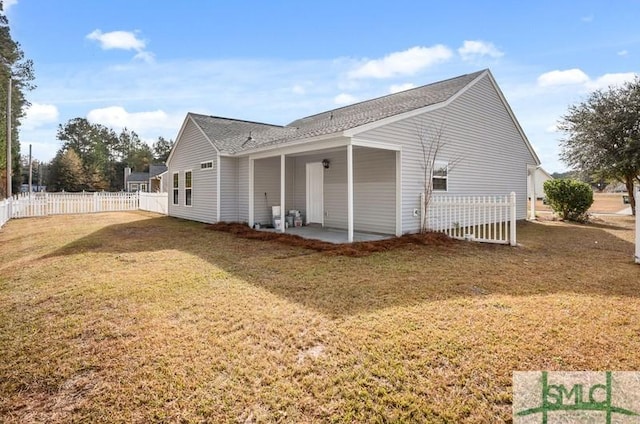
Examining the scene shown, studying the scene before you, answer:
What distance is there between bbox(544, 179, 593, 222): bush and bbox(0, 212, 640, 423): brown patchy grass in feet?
31.0

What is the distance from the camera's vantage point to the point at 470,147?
11.6 m

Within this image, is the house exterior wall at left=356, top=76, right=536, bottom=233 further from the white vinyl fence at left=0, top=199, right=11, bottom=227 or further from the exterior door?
the white vinyl fence at left=0, top=199, right=11, bottom=227

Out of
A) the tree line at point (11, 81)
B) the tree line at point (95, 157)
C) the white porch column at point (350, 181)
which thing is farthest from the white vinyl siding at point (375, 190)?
the tree line at point (95, 157)

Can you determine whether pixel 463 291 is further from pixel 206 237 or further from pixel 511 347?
pixel 206 237

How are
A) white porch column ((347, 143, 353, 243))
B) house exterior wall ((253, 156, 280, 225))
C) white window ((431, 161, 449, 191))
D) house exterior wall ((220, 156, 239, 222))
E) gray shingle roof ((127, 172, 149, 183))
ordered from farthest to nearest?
gray shingle roof ((127, 172, 149, 183)) → house exterior wall ((220, 156, 239, 222)) → house exterior wall ((253, 156, 280, 225)) → white window ((431, 161, 449, 191)) → white porch column ((347, 143, 353, 243))

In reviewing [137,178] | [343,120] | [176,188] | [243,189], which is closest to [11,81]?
[176,188]

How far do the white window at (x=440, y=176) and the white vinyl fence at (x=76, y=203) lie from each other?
1484cm

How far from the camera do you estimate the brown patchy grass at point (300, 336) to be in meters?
2.38

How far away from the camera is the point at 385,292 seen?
15.3 feet

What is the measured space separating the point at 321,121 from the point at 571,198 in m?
11.1

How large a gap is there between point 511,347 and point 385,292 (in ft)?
5.96

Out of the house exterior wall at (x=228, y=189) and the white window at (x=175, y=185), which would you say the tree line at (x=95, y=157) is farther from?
the house exterior wall at (x=228, y=189)

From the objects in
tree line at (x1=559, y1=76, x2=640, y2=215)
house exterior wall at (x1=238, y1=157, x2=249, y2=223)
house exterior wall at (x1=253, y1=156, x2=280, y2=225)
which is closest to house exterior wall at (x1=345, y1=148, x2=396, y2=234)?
house exterior wall at (x1=253, y1=156, x2=280, y2=225)

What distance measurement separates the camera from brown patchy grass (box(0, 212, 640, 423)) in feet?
7.82
